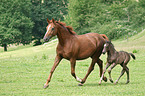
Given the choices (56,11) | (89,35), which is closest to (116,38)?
(56,11)

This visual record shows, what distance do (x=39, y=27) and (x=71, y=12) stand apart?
13391mm

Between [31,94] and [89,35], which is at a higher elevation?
[89,35]

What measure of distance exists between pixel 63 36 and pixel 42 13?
5837cm

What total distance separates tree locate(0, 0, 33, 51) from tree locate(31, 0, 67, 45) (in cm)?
567

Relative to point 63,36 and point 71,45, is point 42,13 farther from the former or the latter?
point 71,45

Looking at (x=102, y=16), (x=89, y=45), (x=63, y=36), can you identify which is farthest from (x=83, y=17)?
(x=63, y=36)

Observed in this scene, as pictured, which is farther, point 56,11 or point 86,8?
point 56,11

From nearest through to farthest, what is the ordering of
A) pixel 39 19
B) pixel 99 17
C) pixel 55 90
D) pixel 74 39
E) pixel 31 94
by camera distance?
pixel 31 94
pixel 55 90
pixel 74 39
pixel 99 17
pixel 39 19

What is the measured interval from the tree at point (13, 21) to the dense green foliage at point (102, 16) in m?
9.63

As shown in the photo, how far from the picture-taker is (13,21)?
5919 centimetres

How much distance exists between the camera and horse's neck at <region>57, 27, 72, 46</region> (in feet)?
37.3

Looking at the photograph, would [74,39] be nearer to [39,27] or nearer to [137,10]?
[137,10]

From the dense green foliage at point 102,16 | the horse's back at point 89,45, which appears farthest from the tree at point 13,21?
the horse's back at point 89,45

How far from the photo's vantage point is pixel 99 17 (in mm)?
58906
